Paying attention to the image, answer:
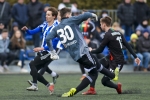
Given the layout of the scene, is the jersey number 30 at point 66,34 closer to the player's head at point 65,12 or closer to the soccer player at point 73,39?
the soccer player at point 73,39

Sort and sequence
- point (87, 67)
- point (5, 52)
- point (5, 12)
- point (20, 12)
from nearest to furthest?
point (87, 67)
point (5, 52)
point (5, 12)
point (20, 12)

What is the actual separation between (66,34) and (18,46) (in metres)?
9.59

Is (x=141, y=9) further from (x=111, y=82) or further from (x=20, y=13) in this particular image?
(x=111, y=82)

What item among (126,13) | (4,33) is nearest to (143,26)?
(126,13)

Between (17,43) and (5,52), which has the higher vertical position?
(17,43)

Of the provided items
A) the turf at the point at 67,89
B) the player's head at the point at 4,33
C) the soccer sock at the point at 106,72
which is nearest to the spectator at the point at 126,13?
the turf at the point at 67,89

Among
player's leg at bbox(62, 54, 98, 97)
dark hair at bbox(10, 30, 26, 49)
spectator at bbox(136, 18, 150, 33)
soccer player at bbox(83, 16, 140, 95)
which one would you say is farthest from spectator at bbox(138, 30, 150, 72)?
player's leg at bbox(62, 54, 98, 97)

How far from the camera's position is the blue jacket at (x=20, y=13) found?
72.1 feet

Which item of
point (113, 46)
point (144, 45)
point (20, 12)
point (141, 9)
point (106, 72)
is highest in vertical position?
point (20, 12)

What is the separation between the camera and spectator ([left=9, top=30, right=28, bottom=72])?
21.3 metres

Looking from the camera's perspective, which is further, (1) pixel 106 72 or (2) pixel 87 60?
(1) pixel 106 72

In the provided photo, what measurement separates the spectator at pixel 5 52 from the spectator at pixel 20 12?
3.72 feet

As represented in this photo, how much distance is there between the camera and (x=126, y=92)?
43.8 feet

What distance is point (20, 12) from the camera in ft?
72.2
